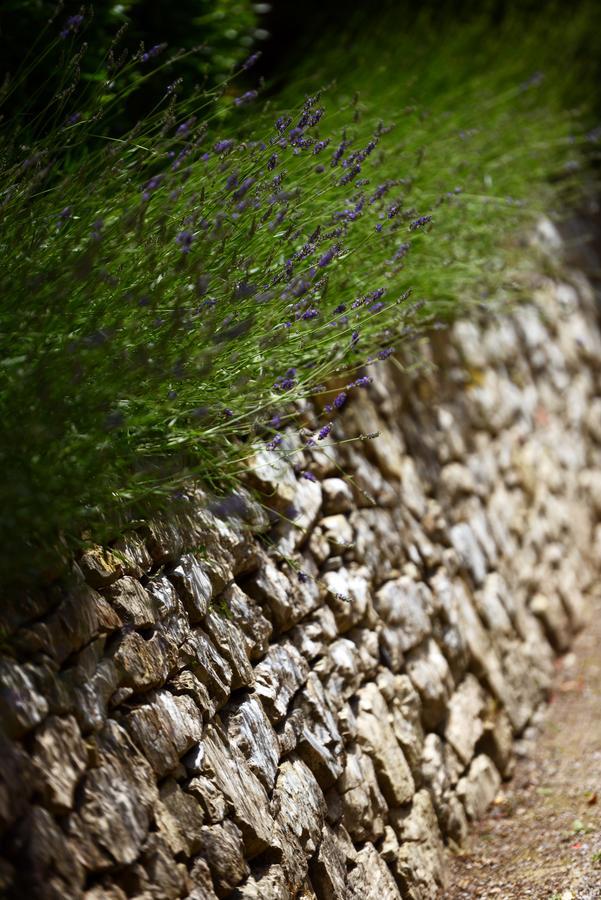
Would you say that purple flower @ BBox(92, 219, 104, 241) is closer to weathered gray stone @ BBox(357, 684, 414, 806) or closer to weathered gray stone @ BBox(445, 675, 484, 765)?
weathered gray stone @ BBox(357, 684, 414, 806)

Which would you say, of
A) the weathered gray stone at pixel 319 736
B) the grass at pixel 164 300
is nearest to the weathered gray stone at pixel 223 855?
the weathered gray stone at pixel 319 736

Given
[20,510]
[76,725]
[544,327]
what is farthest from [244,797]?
[544,327]

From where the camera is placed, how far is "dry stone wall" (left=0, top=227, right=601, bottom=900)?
5.58ft

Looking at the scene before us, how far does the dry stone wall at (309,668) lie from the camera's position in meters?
1.70

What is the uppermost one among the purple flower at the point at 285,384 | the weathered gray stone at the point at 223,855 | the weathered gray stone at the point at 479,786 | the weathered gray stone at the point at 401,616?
the purple flower at the point at 285,384

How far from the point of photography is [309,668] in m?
2.44

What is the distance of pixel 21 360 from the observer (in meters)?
1.76

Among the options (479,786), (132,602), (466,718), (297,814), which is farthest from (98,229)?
(479,786)

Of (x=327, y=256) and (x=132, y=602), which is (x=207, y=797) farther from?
(x=327, y=256)

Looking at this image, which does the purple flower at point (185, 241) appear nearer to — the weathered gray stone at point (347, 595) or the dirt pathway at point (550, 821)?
the weathered gray stone at point (347, 595)

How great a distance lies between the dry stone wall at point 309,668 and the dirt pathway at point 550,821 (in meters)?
0.08

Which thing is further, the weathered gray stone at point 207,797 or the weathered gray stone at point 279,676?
the weathered gray stone at point 279,676

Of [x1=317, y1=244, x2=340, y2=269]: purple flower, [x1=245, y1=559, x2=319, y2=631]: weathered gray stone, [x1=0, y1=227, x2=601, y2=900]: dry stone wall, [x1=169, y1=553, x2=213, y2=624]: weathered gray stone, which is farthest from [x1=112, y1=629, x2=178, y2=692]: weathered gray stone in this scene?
[x1=317, y1=244, x2=340, y2=269]: purple flower

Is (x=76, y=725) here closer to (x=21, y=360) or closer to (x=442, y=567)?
(x=21, y=360)
